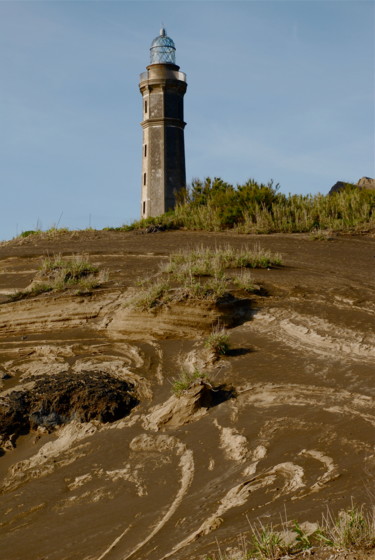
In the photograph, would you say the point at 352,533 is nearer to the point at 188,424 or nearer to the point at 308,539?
the point at 308,539

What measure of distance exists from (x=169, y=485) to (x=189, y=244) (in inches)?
403

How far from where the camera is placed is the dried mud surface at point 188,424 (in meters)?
4.98

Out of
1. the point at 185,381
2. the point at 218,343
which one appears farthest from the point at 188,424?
the point at 218,343

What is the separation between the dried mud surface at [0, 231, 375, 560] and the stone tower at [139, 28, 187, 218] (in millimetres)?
20080

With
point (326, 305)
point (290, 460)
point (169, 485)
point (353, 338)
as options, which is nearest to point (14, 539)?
point (169, 485)

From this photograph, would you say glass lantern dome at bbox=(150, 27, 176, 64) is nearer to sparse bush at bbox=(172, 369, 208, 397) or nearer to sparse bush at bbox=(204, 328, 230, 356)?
sparse bush at bbox=(204, 328, 230, 356)

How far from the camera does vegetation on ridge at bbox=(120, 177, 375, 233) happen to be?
54.5ft

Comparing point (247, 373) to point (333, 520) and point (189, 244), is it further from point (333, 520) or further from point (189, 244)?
point (189, 244)

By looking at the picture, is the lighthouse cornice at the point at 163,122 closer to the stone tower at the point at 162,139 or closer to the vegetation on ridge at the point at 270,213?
the stone tower at the point at 162,139

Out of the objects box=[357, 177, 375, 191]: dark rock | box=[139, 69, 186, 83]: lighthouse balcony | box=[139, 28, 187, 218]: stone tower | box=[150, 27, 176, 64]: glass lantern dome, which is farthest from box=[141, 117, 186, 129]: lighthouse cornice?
box=[357, 177, 375, 191]: dark rock

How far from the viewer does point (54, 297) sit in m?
11.4

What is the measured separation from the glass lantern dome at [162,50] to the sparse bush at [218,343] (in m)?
27.9

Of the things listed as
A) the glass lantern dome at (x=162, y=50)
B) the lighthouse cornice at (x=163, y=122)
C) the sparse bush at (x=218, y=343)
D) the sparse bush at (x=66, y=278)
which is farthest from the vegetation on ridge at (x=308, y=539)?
the glass lantern dome at (x=162, y=50)

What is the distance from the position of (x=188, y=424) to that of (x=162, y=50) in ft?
104
